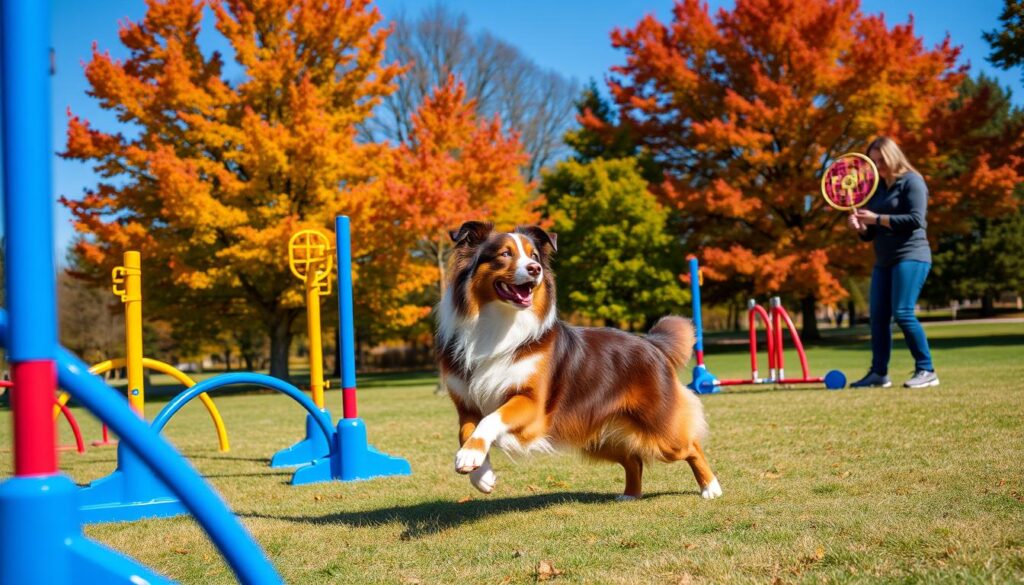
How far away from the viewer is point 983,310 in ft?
157

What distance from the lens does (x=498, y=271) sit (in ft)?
13.7

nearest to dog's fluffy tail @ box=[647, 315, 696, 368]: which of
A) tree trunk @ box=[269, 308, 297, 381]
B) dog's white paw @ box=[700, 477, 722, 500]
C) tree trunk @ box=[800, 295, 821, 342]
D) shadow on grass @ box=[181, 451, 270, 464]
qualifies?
dog's white paw @ box=[700, 477, 722, 500]

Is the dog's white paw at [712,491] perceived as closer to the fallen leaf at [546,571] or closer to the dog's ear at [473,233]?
the fallen leaf at [546,571]

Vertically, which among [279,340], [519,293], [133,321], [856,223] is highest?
[856,223]

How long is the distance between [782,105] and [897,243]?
16897 millimetres

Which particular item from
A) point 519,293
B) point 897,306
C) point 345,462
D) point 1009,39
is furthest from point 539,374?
point 1009,39

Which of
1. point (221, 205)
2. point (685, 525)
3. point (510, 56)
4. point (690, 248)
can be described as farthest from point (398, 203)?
point (510, 56)

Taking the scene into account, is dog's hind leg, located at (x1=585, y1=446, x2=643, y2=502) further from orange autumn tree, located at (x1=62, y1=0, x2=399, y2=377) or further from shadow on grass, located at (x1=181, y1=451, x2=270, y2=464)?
orange autumn tree, located at (x1=62, y1=0, x2=399, y2=377)

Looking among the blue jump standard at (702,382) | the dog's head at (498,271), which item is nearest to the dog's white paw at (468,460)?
the dog's head at (498,271)

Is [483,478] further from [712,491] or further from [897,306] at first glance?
[897,306]

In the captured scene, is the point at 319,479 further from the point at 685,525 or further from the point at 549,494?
the point at 685,525

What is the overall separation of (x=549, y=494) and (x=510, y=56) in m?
30.7

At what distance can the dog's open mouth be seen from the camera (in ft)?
13.4

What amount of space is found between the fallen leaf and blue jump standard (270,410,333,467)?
3.91 m
